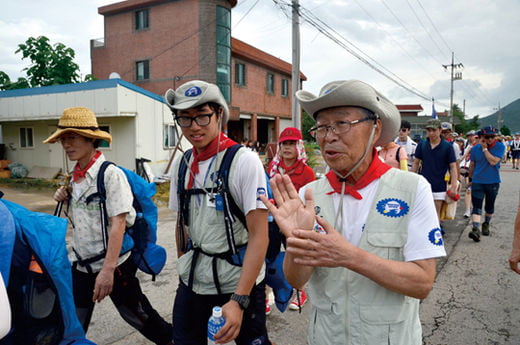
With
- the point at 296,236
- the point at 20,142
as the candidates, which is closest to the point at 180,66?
the point at 20,142

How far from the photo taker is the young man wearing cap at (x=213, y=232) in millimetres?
1989

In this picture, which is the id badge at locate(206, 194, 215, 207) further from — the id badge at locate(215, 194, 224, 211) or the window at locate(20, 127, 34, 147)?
the window at locate(20, 127, 34, 147)

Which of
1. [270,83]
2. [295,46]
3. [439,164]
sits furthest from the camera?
[270,83]

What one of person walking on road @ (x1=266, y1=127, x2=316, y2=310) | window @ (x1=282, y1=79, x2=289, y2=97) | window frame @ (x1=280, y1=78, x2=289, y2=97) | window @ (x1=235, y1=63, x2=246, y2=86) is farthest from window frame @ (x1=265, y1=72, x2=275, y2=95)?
person walking on road @ (x1=266, y1=127, x2=316, y2=310)

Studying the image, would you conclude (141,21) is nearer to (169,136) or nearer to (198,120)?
(169,136)

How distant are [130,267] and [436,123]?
198 inches

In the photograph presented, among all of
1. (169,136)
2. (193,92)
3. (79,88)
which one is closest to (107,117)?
(79,88)

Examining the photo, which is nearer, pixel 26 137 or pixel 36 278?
pixel 36 278

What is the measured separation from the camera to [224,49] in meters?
22.9

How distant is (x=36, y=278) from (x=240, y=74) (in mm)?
25653

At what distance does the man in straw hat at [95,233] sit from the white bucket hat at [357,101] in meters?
1.69

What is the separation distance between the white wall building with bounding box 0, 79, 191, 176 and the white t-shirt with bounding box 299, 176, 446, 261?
41.7 ft

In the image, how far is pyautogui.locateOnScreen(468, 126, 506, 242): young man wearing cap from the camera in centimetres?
643

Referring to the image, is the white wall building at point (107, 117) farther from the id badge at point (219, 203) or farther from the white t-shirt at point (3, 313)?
the white t-shirt at point (3, 313)
